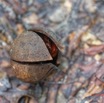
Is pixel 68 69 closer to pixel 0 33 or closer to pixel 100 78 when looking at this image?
pixel 100 78

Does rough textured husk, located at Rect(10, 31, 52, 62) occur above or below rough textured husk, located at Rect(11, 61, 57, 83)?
above

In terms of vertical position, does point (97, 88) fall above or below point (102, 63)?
below

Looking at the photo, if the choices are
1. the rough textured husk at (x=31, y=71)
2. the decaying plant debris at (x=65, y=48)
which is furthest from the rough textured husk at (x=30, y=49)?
the decaying plant debris at (x=65, y=48)

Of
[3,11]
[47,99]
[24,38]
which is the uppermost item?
[3,11]

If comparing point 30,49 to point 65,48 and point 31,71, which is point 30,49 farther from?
point 65,48

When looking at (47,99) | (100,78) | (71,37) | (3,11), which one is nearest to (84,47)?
(71,37)

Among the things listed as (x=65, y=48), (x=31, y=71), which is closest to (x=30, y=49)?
(x=31, y=71)

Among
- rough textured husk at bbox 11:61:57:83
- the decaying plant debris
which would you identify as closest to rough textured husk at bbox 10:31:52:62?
rough textured husk at bbox 11:61:57:83

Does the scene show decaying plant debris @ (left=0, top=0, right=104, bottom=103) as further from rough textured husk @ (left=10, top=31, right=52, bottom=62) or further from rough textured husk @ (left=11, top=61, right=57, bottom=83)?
rough textured husk @ (left=10, top=31, right=52, bottom=62)
